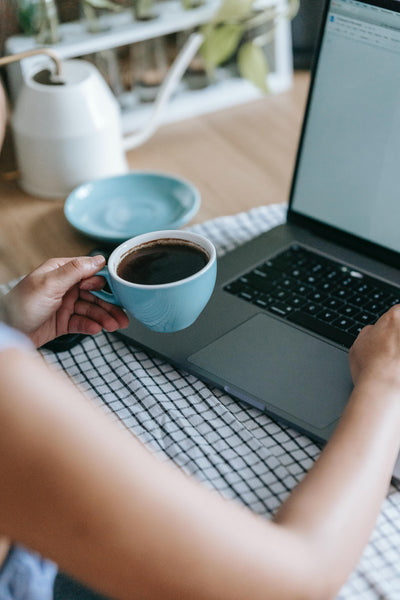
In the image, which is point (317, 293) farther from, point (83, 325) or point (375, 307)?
point (83, 325)

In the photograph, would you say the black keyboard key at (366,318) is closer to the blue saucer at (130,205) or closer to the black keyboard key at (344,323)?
the black keyboard key at (344,323)

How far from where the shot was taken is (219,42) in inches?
44.6

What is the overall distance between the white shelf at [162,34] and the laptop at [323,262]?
0.44 metres

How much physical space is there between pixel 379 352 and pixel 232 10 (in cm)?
73

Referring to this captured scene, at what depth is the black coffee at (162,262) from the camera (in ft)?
2.15

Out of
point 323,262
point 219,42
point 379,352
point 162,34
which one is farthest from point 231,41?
point 379,352

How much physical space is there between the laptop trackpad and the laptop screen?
20 centimetres

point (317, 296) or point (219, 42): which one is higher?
point (219, 42)

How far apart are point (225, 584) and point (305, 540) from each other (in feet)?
0.25

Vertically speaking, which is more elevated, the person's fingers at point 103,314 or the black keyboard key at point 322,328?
the person's fingers at point 103,314

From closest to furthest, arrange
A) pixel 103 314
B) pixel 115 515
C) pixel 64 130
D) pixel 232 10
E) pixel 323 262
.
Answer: pixel 115 515
pixel 103 314
pixel 323 262
pixel 64 130
pixel 232 10

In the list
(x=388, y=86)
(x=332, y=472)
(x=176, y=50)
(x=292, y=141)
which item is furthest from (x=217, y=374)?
(x=176, y=50)

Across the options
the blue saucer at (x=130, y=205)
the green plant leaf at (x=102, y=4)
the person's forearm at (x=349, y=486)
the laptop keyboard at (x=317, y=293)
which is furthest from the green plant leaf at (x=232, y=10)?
the person's forearm at (x=349, y=486)

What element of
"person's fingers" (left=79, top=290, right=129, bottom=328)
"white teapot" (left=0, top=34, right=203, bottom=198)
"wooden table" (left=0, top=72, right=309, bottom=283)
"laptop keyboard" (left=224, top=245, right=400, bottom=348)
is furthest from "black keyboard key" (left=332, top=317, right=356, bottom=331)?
"white teapot" (left=0, top=34, right=203, bottom=198)
